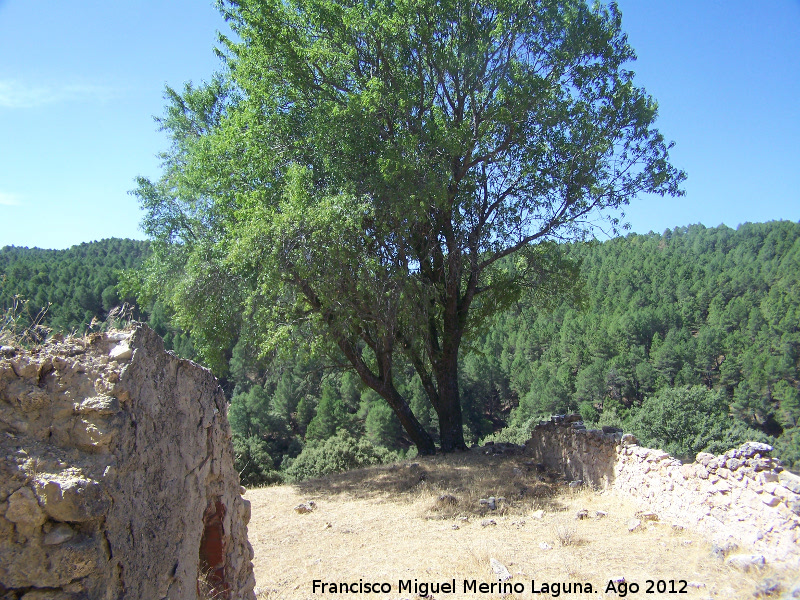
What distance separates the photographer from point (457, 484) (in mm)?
10031

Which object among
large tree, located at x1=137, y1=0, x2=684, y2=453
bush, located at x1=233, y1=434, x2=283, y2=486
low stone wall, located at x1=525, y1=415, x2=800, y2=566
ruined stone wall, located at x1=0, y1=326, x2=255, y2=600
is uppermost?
large tree, located at x1=137, y1=0, x2=684, y2=453

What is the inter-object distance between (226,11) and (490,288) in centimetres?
827

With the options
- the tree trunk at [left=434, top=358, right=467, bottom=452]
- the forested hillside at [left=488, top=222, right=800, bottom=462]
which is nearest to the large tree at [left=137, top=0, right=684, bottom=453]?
the tree trunk at [left=434, top=358, right=467, bottom=452]

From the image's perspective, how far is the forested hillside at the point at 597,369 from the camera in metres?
21.8

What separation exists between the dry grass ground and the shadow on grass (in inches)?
1.2

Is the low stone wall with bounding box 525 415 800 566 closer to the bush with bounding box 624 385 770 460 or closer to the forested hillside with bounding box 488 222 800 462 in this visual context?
the bush with bounding box 624 385 770 460

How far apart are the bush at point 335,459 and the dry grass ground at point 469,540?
6988 millimetres

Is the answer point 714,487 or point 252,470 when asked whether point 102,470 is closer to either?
point 714,487

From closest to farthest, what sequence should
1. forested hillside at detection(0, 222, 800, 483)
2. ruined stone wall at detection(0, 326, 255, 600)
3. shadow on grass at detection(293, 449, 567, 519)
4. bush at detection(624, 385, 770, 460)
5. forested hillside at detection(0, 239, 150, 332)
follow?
ruined stone wall at detection(0, 326, 255, 600) → shadow on grass at detection(293, 449, 567, 519) → forested hillside at detection(0, 239, 150, 332) → forested hillside at detection(0, 222, 800, 483) → bush at detection(624, 385, 770, 460)

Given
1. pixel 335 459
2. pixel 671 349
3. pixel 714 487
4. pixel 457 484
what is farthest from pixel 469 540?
pixel 671 349

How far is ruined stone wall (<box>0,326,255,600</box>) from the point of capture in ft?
9.16

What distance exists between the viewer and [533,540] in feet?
23.5

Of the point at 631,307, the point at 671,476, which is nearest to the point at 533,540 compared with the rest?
the point at 671,476

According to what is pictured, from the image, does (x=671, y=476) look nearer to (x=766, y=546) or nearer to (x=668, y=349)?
(x=766, y=546)
